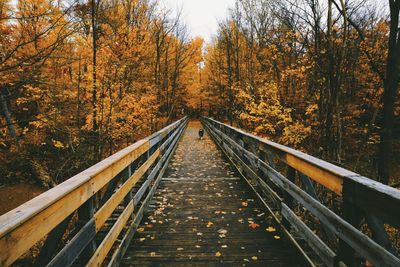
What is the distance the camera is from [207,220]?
4.96 meters

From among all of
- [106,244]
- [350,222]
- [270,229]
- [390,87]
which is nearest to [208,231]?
[270,229]

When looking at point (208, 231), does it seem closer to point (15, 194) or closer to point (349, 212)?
point (349, 212)

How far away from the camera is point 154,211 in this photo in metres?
5.36

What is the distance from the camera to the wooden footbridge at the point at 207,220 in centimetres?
183

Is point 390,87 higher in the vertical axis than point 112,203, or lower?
higher

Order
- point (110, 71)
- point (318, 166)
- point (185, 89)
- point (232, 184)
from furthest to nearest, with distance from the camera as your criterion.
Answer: point (185, 89)
point (110, 71)
point (232, 184)
point (318, 166)

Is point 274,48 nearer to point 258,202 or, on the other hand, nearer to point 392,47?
point 392,47

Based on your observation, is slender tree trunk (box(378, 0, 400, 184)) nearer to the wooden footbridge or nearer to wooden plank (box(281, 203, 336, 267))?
the wooden footbridge

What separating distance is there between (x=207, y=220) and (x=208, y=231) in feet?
1.55

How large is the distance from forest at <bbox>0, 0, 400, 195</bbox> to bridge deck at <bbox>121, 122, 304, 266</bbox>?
8.77 feet

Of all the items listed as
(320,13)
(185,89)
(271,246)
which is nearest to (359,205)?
(271,246)

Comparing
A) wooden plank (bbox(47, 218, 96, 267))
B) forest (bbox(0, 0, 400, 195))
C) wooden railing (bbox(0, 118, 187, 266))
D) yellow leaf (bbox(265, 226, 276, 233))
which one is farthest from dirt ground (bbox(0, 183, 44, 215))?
wooden plank (bbox(47, 218, 96, 267))

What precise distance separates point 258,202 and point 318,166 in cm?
290

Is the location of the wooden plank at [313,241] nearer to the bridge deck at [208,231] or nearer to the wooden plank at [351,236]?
the wooden plank at [351,236]
